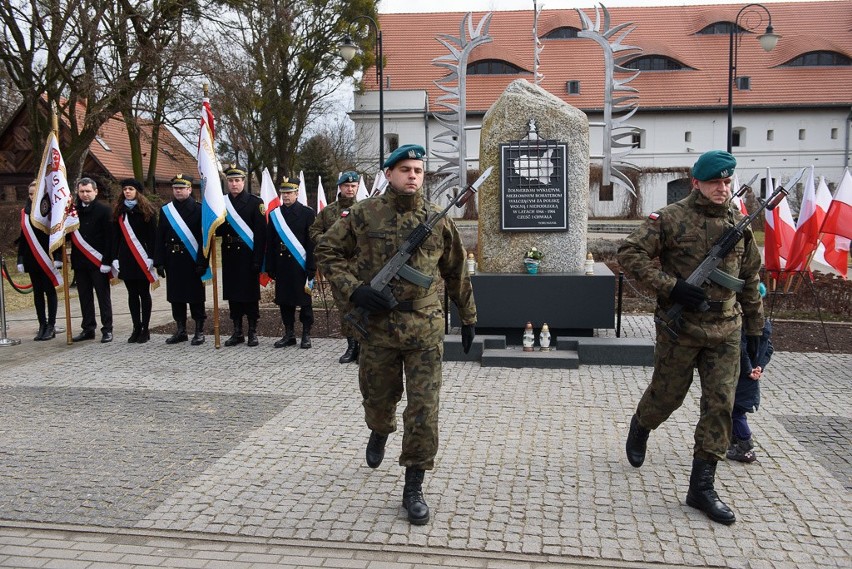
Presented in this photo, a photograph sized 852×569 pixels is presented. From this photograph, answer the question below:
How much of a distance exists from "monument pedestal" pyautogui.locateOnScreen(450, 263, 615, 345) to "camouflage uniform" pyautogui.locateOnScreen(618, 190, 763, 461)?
3807mm

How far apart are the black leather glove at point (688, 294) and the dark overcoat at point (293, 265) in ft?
17.7

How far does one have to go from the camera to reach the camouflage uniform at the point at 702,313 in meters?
4.28

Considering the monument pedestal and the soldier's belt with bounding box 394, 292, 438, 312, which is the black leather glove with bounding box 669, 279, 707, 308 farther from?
the monument pedestal

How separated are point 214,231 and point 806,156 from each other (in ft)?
147

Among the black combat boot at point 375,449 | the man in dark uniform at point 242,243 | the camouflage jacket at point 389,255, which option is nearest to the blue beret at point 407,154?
the camouflage jacket at point 389,255

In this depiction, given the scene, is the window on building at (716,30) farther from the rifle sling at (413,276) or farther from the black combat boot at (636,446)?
the rifle sling at (413,276)

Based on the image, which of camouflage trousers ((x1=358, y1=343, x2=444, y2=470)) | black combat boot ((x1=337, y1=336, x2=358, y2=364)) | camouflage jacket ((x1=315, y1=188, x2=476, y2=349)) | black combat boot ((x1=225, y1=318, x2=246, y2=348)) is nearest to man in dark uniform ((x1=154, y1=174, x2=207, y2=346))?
black combat boot ((x1=225, y1=318, x2=246, y2=348))

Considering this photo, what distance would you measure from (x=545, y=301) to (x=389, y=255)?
447cm

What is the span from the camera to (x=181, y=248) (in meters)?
9.34

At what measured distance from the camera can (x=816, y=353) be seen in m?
8.72

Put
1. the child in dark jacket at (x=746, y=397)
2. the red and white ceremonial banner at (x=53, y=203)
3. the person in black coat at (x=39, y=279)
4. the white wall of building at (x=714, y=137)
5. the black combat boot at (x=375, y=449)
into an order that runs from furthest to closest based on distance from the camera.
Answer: the white wall of building at (x=714, y=137), the person in black coat at (x=39, y=279), the red and white ceremonial banner at (x=53, y=203), the child in dark jacket at (x=746, y=397), the black combat boot at (x=375, y=449)

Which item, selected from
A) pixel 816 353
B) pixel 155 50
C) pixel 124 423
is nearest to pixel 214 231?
pixel 124 423

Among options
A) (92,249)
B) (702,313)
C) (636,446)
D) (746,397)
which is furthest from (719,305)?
(92,249)

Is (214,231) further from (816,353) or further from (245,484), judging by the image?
(816,353)
